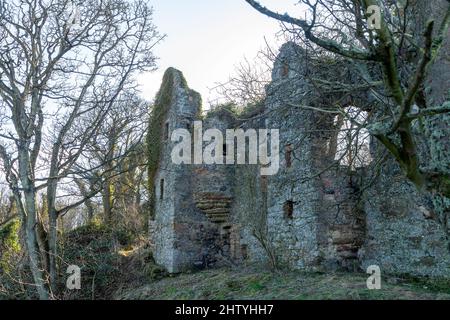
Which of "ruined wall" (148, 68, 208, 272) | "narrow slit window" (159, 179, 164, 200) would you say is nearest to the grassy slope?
"ruined wall" (148, 68, 208, 272)

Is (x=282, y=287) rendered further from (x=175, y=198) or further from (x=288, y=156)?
(x=175, y=198)

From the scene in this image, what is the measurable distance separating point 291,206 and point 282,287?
8.15ft

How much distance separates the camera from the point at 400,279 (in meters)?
9.52

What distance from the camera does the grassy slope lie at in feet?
26.9

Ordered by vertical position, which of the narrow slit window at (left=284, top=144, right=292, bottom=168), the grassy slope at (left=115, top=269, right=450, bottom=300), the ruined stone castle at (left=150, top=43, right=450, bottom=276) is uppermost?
the narrow slit window at (left=284, top=144, right=292, bottom=168)

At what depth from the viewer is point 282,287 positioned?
9.66 m

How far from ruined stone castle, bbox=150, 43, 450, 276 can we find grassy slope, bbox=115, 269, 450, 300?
630 mm

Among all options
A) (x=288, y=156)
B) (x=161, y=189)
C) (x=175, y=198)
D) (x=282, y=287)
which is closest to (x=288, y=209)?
(x=288, y=156)

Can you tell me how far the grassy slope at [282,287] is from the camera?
323 inches

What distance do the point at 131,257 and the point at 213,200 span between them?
12.0 ft

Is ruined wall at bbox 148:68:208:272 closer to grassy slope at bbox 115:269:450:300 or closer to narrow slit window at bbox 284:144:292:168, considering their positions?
grassy slope at bbox 115:269:450:300

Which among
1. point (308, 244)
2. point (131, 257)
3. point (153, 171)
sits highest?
point (153, 171)

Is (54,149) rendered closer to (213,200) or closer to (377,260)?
(213,200)
